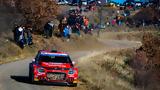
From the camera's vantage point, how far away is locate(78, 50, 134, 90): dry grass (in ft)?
91.8

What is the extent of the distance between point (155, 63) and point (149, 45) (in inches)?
153

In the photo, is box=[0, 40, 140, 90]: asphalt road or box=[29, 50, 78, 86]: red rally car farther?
box=[29, 50, 78, 86]: red rally car

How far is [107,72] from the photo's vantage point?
3447 cm

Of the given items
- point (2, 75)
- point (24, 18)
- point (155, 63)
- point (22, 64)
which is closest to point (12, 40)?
point (24, 18)

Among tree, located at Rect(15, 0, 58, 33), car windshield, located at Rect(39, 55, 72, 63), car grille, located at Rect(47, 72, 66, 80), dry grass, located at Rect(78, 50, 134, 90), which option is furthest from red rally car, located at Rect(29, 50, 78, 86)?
tree, located at Rect(15, 0, 58, 33)

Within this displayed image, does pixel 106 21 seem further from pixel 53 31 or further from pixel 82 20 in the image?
pixel 53 31

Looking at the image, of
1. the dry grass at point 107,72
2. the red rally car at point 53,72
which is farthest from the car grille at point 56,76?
the dry grass at point 107,72

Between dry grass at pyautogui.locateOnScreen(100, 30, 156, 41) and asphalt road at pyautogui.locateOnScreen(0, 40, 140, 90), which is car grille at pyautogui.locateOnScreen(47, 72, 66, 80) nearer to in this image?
asphalt road at pyautogui.locateOnScreen(0, 40, 140, 90)

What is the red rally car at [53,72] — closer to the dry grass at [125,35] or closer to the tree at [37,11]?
the tree at [37,11]

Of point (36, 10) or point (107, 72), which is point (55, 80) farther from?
point (36, 10)

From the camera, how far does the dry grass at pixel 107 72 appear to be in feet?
91.8

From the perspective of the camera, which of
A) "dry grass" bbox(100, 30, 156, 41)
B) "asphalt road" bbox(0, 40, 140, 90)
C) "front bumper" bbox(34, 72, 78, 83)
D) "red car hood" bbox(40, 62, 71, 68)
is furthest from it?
"dry grass" bbox(100, 30, 156, 41)

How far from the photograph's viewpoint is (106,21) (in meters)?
81.7

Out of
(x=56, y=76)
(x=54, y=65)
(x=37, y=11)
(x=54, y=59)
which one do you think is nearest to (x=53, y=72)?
(x=56, y=76)
